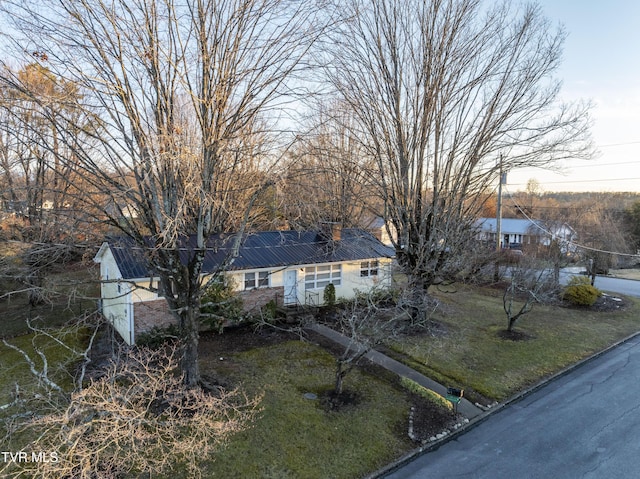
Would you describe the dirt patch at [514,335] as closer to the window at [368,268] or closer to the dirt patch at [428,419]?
the dirt patch at [428,419]

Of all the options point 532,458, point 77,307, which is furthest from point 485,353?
point 77,307

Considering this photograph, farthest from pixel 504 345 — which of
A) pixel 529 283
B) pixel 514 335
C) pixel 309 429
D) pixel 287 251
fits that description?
pixel 287 251

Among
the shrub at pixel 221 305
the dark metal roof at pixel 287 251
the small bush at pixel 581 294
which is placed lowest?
the small bush at pixel 581 294

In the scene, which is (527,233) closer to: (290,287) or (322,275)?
(322,275)

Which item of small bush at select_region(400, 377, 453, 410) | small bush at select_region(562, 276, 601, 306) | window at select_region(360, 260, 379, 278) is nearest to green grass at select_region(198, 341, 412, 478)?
small bush at select_region(400, 377, 453, 410)

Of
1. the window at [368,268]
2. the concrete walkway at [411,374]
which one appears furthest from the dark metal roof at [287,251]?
the concrete walkway at [411,374]

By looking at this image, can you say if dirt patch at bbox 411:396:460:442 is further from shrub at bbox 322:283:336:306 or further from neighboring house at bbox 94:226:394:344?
shrub at bbox 322:283:336:306
